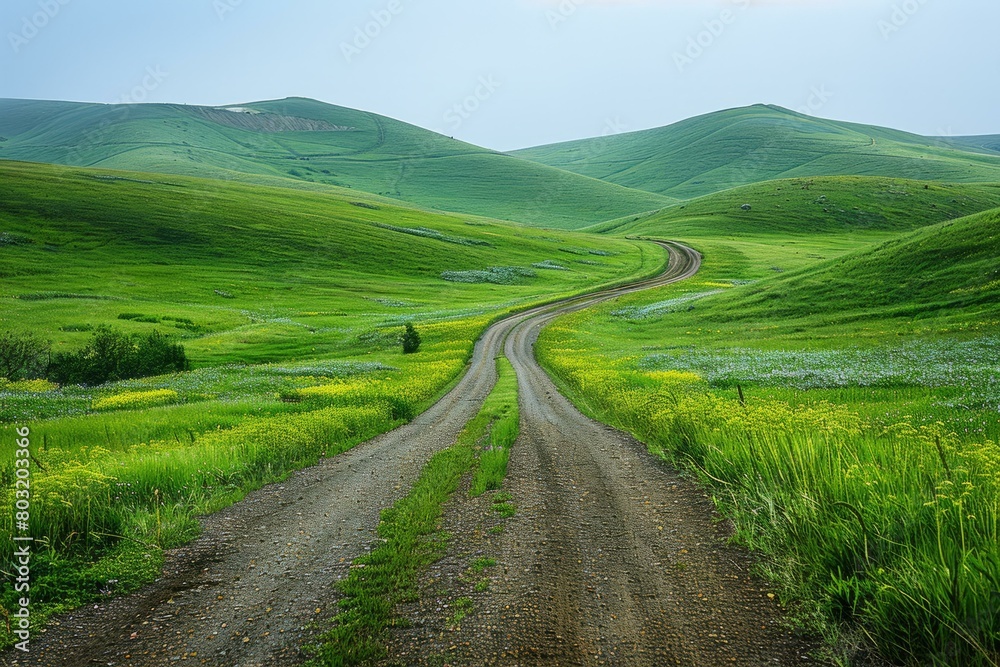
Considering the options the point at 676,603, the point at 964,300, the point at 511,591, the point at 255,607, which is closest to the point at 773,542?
the point at 676,603

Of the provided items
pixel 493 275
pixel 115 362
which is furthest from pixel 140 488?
pixel 493 275

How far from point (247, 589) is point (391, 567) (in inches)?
84.8

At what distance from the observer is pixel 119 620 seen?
7.50m

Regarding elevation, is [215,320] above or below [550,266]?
below

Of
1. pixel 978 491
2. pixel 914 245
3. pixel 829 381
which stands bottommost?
pixel 829 381

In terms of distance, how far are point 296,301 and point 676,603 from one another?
81.4 metres

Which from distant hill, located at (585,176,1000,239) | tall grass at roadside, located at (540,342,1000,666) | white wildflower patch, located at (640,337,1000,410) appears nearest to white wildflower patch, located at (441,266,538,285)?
distant hill, located at (585,176,1000,239)

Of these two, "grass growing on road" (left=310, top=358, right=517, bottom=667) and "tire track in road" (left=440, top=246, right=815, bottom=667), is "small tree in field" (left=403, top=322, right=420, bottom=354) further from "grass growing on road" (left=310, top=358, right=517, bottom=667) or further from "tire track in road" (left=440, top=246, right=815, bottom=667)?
"tire track in road" (left=440, top=246, right=815, bottom=667)

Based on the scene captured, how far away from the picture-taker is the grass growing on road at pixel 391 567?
6.56 meters

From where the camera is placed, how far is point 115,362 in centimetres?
3822

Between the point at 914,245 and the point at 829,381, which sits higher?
the point at 914,245

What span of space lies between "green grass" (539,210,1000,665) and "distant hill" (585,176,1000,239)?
10064cm

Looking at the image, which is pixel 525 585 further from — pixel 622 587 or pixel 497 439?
pixel 497 439

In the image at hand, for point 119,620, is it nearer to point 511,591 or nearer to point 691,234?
point 511,591
